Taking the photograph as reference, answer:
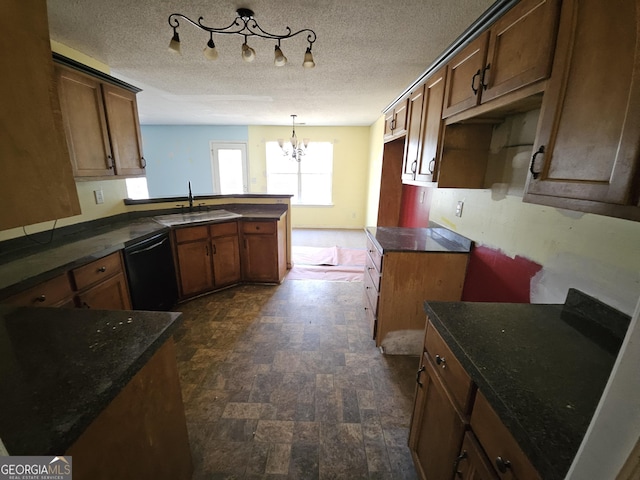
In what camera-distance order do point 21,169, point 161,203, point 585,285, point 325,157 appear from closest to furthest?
1. point 21,169
2. point 585,285
3. point 161,203
4. point 325,157

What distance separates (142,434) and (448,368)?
1.07 meters

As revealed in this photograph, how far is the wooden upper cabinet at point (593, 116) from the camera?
2.13 ft

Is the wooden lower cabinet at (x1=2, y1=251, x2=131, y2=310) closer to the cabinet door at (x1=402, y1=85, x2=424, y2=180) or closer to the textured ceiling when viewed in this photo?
the textured ceiling

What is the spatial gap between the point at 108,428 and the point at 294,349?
1536 mm

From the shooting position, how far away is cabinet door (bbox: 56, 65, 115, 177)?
6.03 feet

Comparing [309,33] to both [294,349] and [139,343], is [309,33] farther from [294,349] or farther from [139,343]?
[294,349]

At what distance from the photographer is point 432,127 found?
179cm

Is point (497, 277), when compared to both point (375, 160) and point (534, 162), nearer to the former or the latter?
point (534, 162)

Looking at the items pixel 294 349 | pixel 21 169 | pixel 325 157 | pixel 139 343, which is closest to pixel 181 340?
pixel 294 349

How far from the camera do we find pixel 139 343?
834 mm

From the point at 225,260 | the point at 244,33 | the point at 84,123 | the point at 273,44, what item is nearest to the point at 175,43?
the point at 244,33

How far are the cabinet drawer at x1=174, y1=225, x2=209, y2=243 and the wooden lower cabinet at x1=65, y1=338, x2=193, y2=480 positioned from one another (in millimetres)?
1914

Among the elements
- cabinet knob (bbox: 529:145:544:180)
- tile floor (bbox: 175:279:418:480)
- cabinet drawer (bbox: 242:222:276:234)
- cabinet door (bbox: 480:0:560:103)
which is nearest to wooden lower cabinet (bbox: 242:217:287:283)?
cabinet drawer (bbox: 242:222:276:234)

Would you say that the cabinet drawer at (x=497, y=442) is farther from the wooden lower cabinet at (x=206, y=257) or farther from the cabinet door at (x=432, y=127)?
the wooden lower cabinet at (x=206, y=257)
